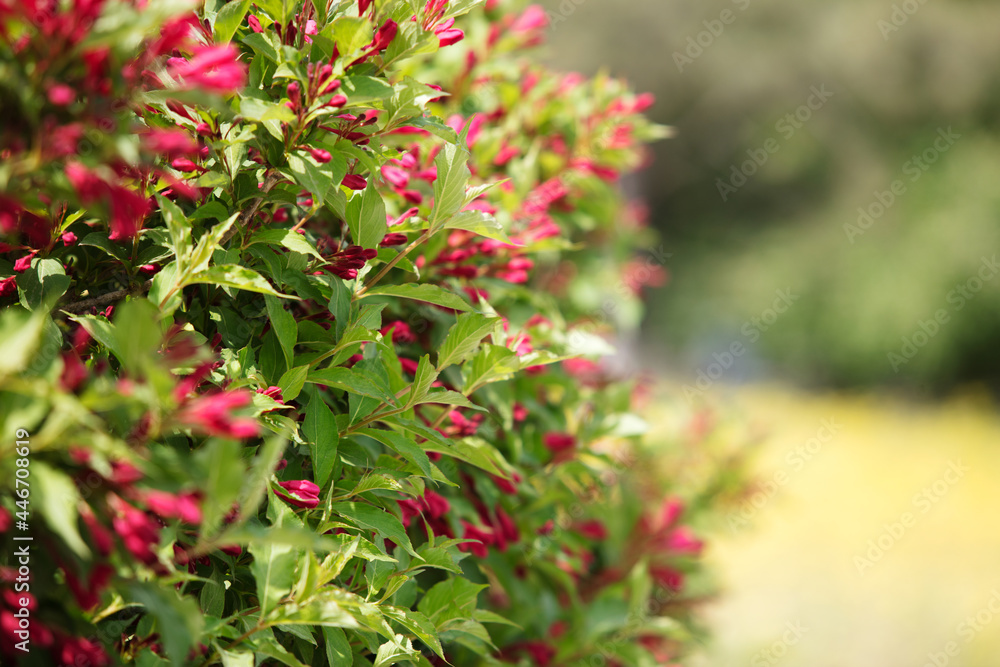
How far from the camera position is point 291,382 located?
111 cm

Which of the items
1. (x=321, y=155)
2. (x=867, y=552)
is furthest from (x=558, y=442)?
(x=867, y=552)

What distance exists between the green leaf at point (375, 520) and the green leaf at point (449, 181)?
0.44m

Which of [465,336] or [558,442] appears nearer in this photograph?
[465,336]

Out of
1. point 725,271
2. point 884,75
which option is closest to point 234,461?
point 884,75

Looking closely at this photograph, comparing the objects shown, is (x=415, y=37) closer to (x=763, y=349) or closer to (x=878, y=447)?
(x=878, y=447)

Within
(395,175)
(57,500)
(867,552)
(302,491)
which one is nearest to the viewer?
(57,500)

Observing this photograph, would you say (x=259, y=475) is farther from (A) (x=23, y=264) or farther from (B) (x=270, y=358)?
(A) (x=23, y=264)

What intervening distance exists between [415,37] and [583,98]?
1.47 m

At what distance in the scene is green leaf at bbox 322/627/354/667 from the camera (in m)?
1.08

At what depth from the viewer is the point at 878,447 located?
8.93 m

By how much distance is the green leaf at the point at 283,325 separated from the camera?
1.10 metres

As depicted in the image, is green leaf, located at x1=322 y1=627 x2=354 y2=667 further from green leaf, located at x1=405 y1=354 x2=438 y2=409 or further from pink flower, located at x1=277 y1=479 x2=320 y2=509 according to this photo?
green leaf, located at x1=405 y1=354 x2=438 y2=409

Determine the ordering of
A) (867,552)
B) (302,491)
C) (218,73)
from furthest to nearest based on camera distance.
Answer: (867,552), (302,491), (218,73)

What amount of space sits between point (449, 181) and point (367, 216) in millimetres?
136
